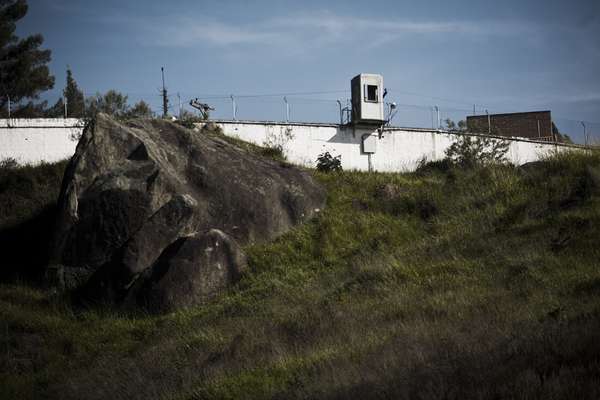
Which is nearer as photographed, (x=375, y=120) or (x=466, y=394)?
(x=466, y=394)

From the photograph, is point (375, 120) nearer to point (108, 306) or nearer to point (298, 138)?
point (298, 138)

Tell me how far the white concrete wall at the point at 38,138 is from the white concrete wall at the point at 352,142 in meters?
7.63

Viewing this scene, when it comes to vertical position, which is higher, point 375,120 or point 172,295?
point 375,120

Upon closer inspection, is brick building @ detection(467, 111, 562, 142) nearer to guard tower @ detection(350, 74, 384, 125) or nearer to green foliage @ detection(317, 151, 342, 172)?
guard tower @ detection(350, 74, 384, 125)

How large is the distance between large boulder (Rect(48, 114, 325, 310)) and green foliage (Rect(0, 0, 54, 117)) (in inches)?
1117

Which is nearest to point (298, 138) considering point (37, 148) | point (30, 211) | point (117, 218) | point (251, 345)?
point (37, 148)

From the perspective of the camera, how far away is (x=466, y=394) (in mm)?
5402

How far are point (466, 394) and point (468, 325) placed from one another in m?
2.66

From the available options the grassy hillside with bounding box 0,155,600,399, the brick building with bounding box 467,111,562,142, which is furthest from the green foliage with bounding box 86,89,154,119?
the brick building with bounding box 467,111,562,142

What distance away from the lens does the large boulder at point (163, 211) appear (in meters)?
13.6

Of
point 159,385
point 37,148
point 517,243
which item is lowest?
point 159,385

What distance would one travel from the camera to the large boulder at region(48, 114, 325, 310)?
13.6 meters

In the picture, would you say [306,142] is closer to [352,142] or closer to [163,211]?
[352,142]

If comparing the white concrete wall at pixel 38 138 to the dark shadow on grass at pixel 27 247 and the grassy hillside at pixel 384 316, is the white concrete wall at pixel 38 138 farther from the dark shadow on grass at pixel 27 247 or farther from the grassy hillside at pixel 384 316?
the grassy hillside at pixel 384 316
